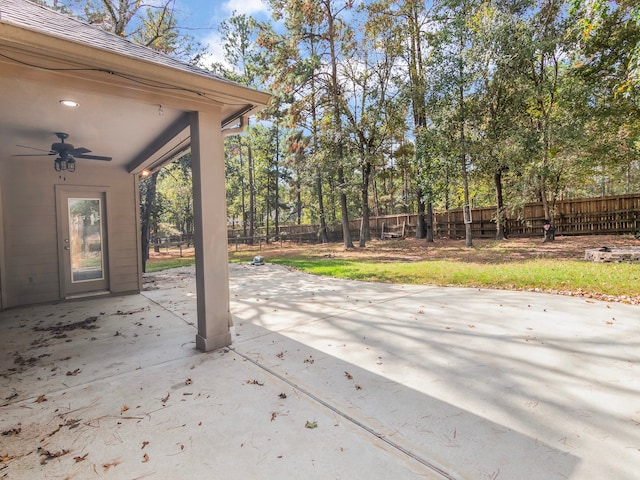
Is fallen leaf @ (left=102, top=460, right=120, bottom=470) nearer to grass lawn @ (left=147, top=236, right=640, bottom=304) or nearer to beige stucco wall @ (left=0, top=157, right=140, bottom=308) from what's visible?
beige stucco wall @ (left=0, top=157, right=140, bottom=308)

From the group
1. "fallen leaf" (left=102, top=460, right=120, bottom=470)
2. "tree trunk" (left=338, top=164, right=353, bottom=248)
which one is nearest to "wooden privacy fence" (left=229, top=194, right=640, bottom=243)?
"tree trunk" (left=338, top=164, right=353, bottom=248)

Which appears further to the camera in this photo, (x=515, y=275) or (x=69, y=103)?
(x=515, y=275)

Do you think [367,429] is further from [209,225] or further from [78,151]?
[78,151]

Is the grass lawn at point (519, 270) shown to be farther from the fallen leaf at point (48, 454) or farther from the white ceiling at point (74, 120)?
the fallen leaf at point (48, 454)

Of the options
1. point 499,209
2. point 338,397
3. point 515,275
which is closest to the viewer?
point 338,397

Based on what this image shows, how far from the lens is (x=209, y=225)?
291 cm

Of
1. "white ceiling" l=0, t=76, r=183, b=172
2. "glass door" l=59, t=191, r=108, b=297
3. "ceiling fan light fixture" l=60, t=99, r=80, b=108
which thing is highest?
"white ceiling" l=0, t=76, r=183, b=172

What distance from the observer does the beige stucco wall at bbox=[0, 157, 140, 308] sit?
4.88m

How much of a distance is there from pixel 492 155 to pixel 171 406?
39.3ft

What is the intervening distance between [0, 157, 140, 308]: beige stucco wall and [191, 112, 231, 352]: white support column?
154 inches

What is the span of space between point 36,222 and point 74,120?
8.80 feet

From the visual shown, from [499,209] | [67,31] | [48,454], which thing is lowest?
[48,454]

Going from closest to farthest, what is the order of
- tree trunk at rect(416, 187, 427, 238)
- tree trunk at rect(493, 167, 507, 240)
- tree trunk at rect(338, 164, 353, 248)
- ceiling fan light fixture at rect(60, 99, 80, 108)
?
ceiling fan light fixture at rect(60, 99, 80, 108)
tree trunk at rect(493, 167, 507, 240)
tree trunk at rect(338, 164, 353, 248)
tree trunk at rect(416, 187, 427, 238)

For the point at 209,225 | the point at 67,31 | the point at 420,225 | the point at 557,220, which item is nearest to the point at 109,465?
the point at 209,225
